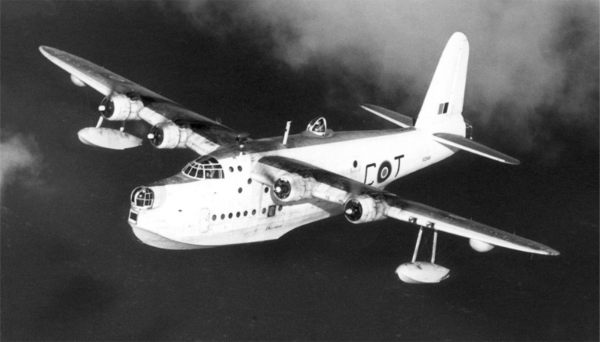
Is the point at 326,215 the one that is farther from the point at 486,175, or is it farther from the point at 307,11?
the point at 307,11

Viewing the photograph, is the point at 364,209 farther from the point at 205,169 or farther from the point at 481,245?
the point at 205,169

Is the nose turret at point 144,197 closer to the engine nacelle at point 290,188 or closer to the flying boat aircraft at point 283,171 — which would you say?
the flying boat aircraft at point 283,171

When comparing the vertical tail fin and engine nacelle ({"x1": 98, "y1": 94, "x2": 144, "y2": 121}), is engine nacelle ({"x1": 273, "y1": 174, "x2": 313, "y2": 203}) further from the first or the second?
the vertical tail fin

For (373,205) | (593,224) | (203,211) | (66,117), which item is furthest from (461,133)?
(66,117)

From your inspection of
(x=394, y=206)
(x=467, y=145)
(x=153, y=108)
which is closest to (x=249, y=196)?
(x=394, y=206)

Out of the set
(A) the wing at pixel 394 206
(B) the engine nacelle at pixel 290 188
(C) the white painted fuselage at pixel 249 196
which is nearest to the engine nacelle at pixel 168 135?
(C) the white painted fuselage at pixel 249 196

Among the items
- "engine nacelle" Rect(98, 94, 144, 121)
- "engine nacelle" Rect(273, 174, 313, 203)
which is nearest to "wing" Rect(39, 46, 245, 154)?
"engine nacelle" Rect(98, 94, 144, 121)

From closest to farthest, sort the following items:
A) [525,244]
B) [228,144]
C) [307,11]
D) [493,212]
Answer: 1. [525,244]
2. [228,144]
3. [493,212]
4. [307,11]
